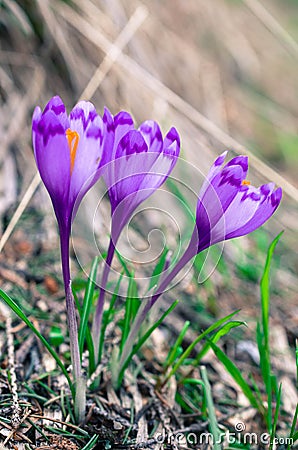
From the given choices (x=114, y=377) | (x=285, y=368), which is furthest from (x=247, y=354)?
(x=114, y=377)

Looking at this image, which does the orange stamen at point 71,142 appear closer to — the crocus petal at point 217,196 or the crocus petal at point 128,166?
the crocus petal at point 128,166

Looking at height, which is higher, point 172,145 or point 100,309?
point 172,145

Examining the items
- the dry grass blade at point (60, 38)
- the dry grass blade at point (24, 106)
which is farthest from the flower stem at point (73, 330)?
the dry grass blade at point (60, 38)

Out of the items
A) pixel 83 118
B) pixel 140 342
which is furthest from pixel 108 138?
pixel 140 342

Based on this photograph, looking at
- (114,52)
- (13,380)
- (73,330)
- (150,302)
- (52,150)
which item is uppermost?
(114,52)

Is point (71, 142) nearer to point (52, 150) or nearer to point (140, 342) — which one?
point (52, 150)

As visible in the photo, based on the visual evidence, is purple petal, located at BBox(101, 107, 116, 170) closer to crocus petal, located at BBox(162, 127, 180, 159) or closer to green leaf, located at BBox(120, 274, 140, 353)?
crocus petal, located at BBox(162, 127, 180, 159)
